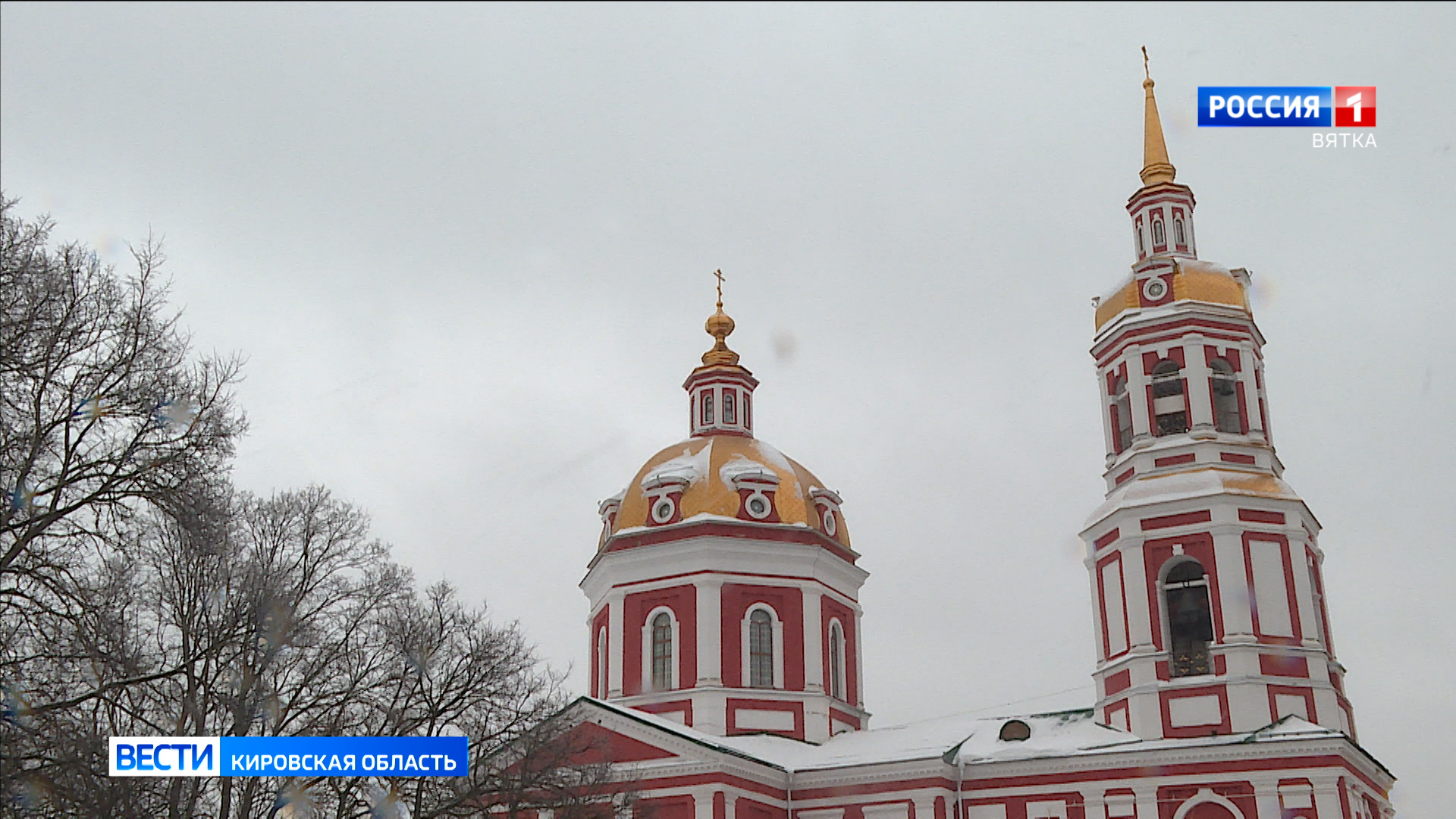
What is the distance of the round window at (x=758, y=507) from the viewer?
120ft

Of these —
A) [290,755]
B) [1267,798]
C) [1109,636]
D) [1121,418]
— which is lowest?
[290,755]

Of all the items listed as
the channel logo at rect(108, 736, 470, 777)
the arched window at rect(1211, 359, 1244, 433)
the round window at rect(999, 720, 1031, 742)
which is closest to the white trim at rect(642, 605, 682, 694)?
the round window at rect(999, 720, 1031, 742)

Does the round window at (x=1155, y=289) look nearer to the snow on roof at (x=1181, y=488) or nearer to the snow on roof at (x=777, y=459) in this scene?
the snow on roof at (x=1181, y=488)

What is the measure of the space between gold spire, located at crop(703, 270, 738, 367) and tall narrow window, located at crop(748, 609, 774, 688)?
29.4ft

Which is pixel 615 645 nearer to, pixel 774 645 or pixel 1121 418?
pixel 774 645

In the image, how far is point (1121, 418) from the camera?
33531 mm

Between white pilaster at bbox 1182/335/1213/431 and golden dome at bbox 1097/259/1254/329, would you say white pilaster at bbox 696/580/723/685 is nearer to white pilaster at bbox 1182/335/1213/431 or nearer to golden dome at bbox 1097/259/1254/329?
golden dome at bbox 1097/259/1254/329

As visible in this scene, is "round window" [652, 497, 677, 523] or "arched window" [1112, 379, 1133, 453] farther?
"round window" [652, 497, 677, 523]

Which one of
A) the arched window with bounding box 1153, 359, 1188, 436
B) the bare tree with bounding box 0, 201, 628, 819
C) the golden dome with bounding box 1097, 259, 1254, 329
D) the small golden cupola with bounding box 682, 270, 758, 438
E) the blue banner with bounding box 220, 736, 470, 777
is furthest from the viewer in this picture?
the small golden cupola with bounding box 682, 270, 758, 438

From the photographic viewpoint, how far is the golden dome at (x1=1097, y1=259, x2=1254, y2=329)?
3275 cm

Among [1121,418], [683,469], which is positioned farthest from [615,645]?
[1121,418]

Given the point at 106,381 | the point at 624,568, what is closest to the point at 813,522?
the point at 624,568

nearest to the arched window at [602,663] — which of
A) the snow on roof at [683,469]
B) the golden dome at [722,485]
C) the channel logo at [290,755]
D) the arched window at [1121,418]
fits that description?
the golden dome at [722,485]

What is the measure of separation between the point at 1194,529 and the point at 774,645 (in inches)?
435
